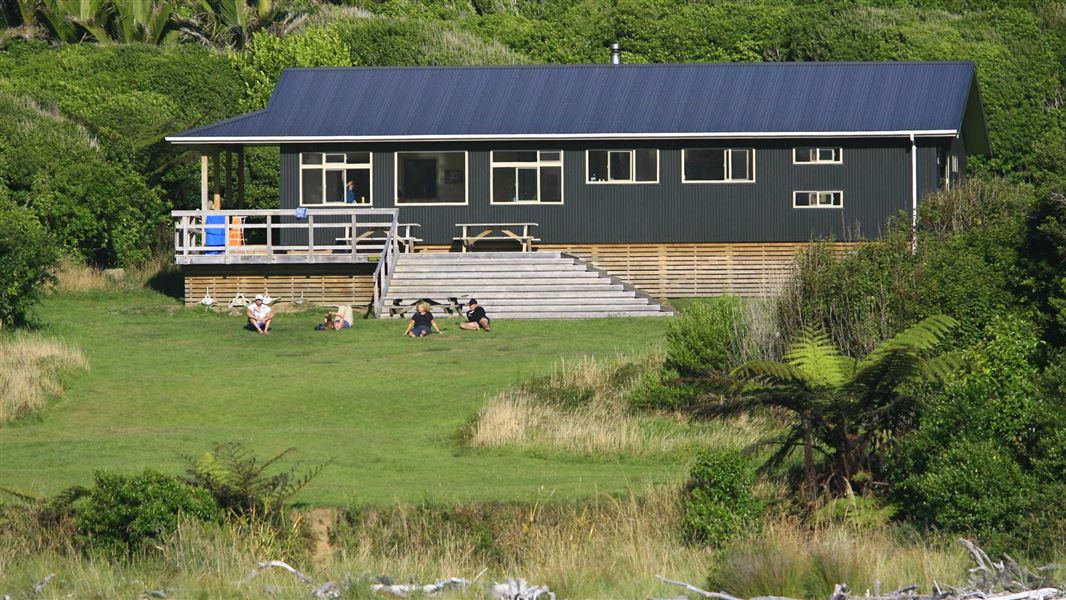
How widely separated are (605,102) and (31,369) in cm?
1790

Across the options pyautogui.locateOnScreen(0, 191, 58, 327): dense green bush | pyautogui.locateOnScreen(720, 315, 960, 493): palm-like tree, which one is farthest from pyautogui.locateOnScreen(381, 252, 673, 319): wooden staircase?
pyautogui.locateOnScreen(720, 315, 960, 493): palm-like tree

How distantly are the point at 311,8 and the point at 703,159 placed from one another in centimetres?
2515

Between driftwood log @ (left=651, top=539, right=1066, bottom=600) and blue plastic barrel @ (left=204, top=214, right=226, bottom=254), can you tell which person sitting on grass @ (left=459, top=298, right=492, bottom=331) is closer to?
blue plastic barrel @ (left=204, top=214, right=226, bottom=254)

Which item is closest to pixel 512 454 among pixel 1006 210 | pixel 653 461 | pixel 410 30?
pixel 653 461

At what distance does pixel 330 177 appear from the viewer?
3891cm

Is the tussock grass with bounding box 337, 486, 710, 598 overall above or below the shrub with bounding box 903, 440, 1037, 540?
below

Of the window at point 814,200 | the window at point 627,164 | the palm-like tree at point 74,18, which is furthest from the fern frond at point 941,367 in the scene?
the palm-like tree at point 74,18

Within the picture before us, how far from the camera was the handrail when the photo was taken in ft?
110

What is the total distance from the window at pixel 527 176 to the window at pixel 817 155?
5.11 meters

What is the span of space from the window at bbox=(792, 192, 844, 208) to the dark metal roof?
4.93 feet

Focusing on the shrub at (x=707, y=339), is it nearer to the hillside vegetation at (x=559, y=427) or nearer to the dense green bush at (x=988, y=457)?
the hillside vegetation at (x=559, y=427)

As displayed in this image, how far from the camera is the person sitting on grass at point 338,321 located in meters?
31.1

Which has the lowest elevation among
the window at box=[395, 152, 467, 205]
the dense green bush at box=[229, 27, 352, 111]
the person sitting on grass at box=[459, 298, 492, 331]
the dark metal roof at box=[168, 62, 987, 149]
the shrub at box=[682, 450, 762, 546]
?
the shrub at box=[682, 450, 762, 546]

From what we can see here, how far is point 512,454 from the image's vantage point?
1980 centimetres
